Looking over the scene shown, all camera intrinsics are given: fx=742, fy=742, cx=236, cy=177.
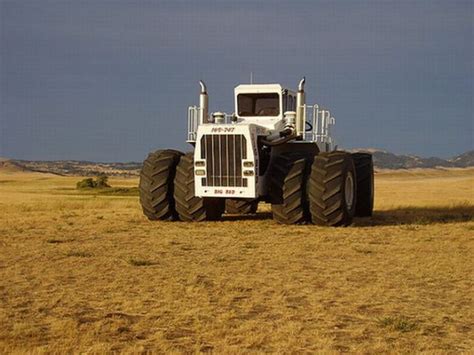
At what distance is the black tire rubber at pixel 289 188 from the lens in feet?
59.5

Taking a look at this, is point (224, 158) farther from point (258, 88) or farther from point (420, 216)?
point (420, 216)

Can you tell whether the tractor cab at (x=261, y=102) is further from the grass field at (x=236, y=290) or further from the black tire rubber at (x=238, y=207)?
the grass field at (x=236, y=290)

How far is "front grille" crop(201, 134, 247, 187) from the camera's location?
18078mm

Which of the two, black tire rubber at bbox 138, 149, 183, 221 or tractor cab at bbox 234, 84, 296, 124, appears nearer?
black tire rubber at bbox 138, 149, 183, 221

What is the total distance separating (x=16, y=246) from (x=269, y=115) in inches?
343

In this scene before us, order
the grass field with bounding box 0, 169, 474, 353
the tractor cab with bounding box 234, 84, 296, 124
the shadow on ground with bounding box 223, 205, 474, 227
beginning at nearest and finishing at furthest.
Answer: the grass field with bounding box 0, 169, 474, 353 → the tractor cab with bounding box 234, 84, 296, 124 → the shadow on ground with bounding box 223, 205, 474, 227

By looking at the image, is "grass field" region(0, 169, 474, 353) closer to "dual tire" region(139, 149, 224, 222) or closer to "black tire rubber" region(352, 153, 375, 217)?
"dual tire" region(139, 149, 224, 222)

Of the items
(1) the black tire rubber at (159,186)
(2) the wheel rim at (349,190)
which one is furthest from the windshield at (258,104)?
(2) the wheel rim at (349,190)

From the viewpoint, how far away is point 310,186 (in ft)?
59.0

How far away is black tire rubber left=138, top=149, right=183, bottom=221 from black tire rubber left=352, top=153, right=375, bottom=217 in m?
5.70

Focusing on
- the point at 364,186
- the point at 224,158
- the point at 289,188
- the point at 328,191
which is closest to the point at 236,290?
the point at 328,191

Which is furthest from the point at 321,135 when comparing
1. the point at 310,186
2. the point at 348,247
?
the point at 348,247

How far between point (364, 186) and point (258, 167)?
5001 millimetres

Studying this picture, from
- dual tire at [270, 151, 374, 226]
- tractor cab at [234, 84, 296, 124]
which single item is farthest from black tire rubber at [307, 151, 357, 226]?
tractor cab at [234, 84, 296, 124]
